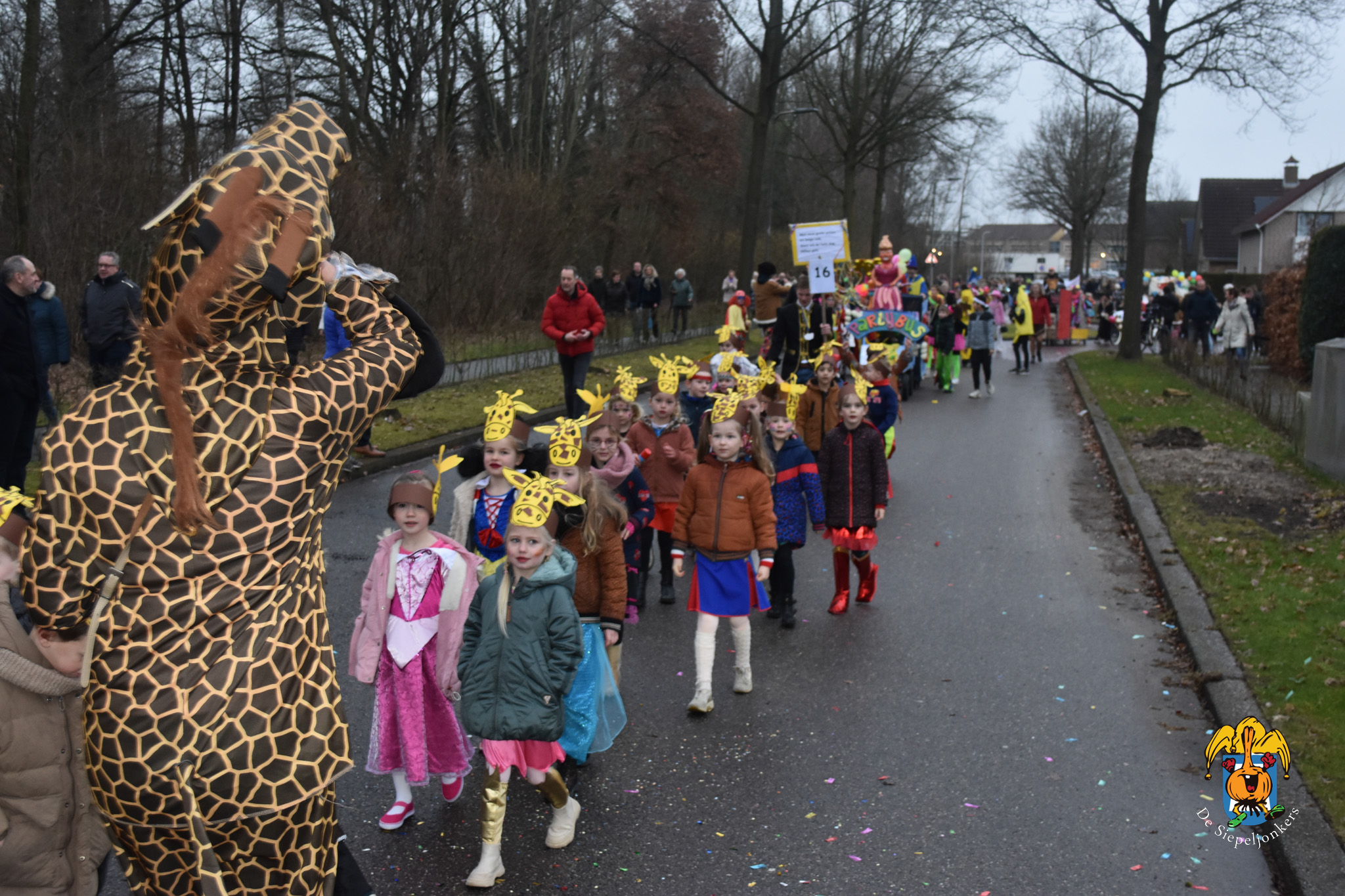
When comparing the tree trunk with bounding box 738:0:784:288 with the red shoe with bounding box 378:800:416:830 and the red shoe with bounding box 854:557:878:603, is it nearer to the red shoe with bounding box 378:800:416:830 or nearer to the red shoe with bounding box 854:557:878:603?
the red shoe with bounding box 854:557:878:603

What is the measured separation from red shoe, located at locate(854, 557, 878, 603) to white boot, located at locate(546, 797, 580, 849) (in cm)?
370

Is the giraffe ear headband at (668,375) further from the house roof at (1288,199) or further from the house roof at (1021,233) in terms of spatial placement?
the house roof at (1021,233)

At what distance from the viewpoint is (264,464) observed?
259 centimetres

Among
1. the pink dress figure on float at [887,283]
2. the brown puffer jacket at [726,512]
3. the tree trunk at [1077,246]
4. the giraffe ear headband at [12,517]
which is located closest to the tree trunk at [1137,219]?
the pink dress figure on float at [887,283]

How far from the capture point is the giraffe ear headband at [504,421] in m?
5.37

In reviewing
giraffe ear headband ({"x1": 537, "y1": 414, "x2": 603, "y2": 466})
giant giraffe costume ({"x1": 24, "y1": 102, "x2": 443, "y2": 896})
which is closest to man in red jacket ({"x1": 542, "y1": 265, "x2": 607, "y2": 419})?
giraffe ear headband ({"x1": 537, "y1": 414, "x2": 603, "y2": 466})

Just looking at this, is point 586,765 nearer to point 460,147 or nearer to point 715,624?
point 715,624

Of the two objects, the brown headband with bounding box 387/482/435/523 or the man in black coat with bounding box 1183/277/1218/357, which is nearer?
the brown headband with bounding box 387/482/435/523

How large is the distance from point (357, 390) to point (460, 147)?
30684 millimetres

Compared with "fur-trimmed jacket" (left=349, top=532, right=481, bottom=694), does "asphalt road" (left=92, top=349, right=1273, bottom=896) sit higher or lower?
lower

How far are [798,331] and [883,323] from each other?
3950mm

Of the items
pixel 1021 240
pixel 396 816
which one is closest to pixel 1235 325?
pixel 396 816

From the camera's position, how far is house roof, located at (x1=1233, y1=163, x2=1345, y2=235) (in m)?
57.3

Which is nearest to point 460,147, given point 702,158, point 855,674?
point 702,158
